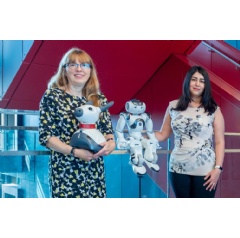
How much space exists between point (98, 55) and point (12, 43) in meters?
0.86

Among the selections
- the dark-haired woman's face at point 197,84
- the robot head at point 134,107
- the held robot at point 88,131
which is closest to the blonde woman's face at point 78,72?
the held robot at point 88,131

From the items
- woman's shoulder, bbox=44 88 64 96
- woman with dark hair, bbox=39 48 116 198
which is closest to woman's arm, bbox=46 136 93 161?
woman with dark hair, bbox=39 48 116 198

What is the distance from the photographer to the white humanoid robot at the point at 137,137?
7.27 feet

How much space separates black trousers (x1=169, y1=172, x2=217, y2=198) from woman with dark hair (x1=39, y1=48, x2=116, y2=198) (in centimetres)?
46

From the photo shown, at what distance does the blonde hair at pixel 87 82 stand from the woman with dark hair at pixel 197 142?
519mm

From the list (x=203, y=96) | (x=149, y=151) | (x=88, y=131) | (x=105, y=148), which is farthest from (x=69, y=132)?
(x=203, y=96)

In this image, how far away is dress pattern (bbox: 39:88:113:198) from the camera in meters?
1.68

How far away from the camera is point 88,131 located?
5.90 ft

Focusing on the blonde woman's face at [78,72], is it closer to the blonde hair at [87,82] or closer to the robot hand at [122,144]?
the blonde hair at [87,82]

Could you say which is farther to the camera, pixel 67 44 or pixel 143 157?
pixel 67 44

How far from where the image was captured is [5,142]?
9.82 ft

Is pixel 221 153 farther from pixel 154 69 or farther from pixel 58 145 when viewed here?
pixel 154 69

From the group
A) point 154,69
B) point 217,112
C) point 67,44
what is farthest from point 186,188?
point 154,69

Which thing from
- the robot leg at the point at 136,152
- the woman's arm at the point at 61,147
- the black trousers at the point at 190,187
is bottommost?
the black trousers at the point at 190,187
